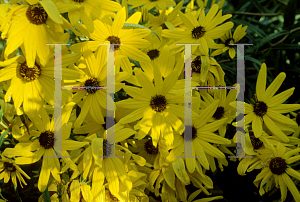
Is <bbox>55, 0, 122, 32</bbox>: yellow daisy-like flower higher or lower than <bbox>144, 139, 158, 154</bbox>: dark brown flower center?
higher

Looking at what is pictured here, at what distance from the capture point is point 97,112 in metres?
0.79

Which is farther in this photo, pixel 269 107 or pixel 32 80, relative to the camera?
pixel 269 107

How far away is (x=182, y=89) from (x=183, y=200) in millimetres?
380

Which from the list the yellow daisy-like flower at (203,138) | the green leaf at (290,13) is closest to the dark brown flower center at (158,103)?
the yellow daisy-like flower at (203,138)

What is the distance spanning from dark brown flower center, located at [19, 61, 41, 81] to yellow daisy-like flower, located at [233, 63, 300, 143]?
631 millimetres

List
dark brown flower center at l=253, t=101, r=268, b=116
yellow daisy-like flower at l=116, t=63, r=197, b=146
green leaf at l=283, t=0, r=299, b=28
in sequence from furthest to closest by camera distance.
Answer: green leaf at l=283, t=0, r=299, b=28 < dark brown flower center at l=253, t=101, r=268, b=116 < yellow daisy-like flower at l=116, t=63, r=197, b=146

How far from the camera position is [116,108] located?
79cm

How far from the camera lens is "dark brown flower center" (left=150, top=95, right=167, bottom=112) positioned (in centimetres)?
81

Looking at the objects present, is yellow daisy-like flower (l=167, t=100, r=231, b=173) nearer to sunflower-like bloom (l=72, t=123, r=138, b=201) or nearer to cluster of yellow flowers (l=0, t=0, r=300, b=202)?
cluster of yellow flowers (l=0, t=0, r=300, b=202)

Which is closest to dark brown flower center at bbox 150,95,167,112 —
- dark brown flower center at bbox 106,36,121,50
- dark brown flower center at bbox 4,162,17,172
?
dark brown flower center at bbox 106,36,121,50

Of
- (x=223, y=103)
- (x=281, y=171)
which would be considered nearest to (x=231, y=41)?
(x=223, y=103)

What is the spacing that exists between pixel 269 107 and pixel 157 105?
0.39 m

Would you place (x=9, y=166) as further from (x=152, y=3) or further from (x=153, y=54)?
(x=152, y=3)

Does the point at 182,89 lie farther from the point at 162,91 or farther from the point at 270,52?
the point at 270,52
